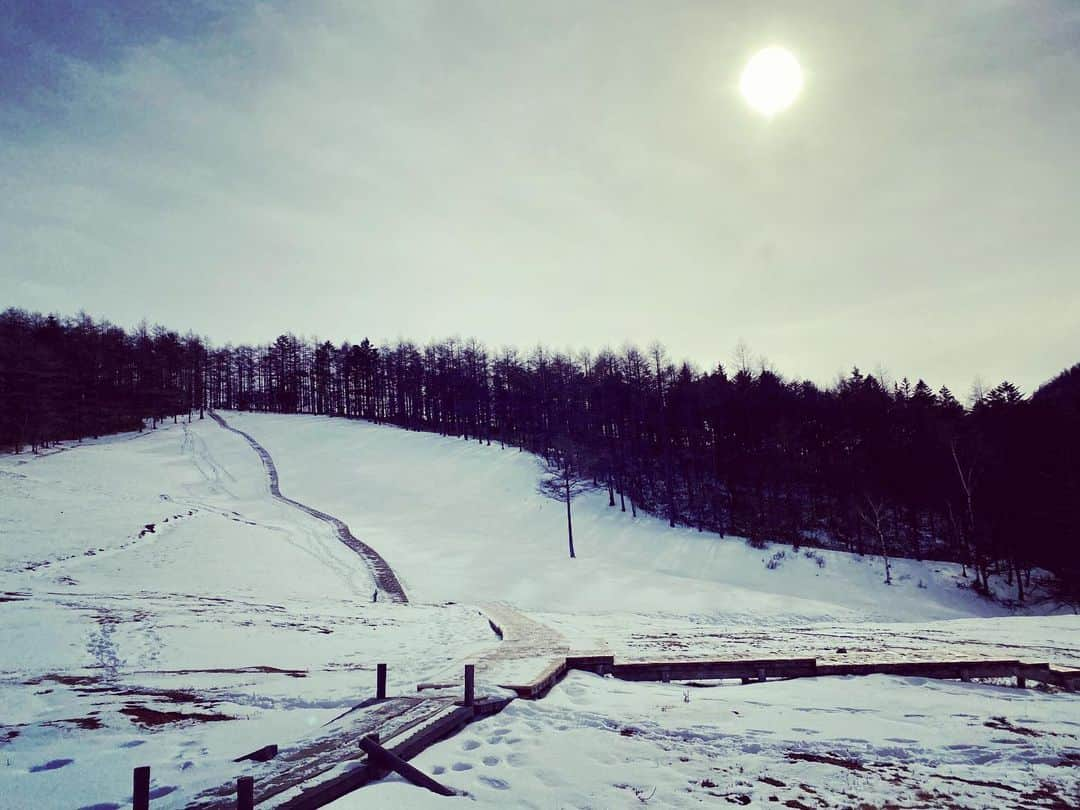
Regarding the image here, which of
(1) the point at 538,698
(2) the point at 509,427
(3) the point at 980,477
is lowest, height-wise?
(1) the point at 538,698

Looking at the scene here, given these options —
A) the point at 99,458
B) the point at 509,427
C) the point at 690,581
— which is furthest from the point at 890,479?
the point at 99,458

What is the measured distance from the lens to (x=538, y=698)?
8883 mm

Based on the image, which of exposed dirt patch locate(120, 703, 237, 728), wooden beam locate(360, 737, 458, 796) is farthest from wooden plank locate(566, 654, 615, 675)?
exposed dirt patch locate(120, 703, 237, 728)

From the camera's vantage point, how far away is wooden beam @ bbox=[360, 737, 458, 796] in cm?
548

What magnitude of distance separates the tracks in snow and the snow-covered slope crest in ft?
3.47

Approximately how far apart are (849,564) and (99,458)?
6088 centimetres

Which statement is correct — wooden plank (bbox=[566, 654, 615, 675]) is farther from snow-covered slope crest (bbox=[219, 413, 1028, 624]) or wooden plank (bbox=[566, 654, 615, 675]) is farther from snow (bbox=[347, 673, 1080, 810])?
snow-covered slope crest (bbox=[219, 413, 1028, 624])

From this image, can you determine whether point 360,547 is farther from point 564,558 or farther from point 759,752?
point 759,752

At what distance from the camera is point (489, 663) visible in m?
10.8

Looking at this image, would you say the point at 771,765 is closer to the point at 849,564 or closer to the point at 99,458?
the point at 849,564

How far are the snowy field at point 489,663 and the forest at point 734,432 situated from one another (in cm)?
728

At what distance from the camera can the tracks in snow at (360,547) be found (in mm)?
24891

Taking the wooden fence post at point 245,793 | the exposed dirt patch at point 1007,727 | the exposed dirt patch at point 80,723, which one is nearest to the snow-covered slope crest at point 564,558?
the exposed dirt patch at point 1007,727

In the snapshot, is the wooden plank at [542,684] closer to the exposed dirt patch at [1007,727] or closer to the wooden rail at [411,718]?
the wooden rail at [411,718]
